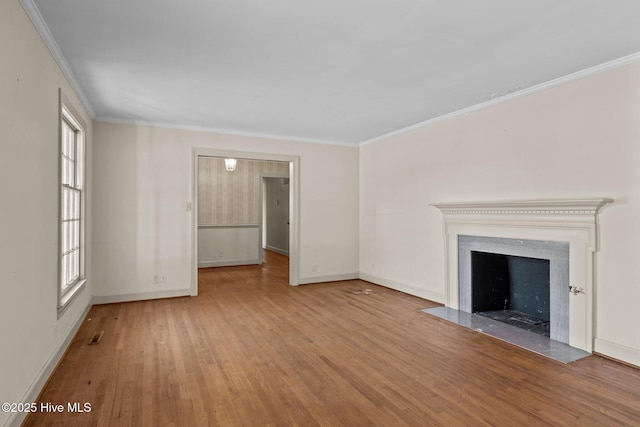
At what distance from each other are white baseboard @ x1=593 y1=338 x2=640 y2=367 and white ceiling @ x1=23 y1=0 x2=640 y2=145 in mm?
2387

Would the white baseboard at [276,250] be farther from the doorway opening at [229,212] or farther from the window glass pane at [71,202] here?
the window glass pane at [71,202]

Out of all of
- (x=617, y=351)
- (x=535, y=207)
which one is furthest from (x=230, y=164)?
(x=617, y=351)

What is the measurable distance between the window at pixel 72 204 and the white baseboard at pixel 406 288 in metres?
4.17

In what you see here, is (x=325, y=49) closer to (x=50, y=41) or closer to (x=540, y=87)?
(x=50, y=41)

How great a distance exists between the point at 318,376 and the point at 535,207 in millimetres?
2629

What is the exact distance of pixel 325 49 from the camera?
2715 mm

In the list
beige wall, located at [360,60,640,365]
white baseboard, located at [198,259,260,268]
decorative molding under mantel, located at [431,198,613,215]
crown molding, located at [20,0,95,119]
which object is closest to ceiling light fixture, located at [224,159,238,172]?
white baseboard, located at [198,259,260,268]

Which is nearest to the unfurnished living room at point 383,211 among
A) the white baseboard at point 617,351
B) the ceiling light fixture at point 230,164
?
the white baseboard at point 617,351

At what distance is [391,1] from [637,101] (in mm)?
2293

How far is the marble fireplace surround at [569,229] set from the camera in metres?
3.06

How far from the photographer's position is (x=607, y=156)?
118 inches

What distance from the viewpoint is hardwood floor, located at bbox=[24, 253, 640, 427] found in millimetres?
2127

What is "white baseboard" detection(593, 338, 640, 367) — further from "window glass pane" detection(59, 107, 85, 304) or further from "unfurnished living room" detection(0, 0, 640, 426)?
"window glass pane" detection(59, 107, 85, 304)

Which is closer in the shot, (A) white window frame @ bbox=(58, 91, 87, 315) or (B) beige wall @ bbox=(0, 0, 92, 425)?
(B) beige wall @ bbox=(0, 0, 92, 425)
